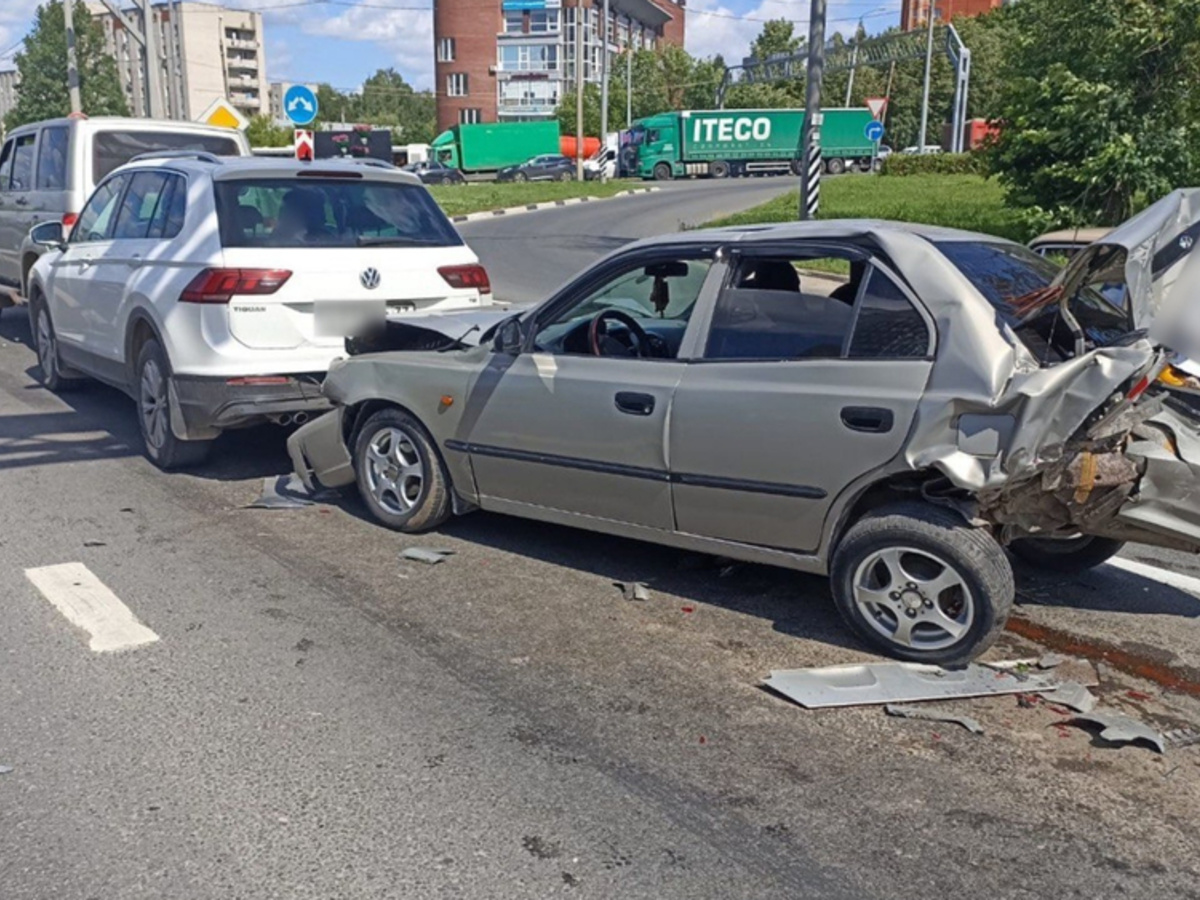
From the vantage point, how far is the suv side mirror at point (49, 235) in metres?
9.25

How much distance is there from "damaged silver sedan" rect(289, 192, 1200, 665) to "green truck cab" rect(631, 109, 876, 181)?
56486 mm

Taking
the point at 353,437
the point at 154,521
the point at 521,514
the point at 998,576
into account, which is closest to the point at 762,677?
the point at 998,576

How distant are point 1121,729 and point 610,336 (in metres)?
2.82

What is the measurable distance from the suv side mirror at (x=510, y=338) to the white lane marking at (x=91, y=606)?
2.03 meters

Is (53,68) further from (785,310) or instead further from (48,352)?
(785,310)

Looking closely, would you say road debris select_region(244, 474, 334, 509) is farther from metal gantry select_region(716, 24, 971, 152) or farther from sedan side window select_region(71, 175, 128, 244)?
metal gantry select_region(716, 24, 971, 152)

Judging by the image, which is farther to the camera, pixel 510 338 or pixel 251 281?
pixel 251 281

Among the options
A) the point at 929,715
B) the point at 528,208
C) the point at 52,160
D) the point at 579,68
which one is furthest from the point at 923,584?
the point at 579,68

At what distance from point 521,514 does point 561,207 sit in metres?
34.5

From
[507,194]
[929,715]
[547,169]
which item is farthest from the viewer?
[547,169]

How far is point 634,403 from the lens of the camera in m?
5.19

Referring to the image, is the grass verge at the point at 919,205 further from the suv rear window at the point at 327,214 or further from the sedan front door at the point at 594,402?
the sedan front door at the point at 594,402

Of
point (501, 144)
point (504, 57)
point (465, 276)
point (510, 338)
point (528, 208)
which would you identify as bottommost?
point (528, 208)

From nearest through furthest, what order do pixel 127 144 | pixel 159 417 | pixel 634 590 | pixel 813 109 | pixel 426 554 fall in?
pixel 634 590 → pixel 426 554 → pixel 159 417 → pixel 127 144 → pixel 813 109
